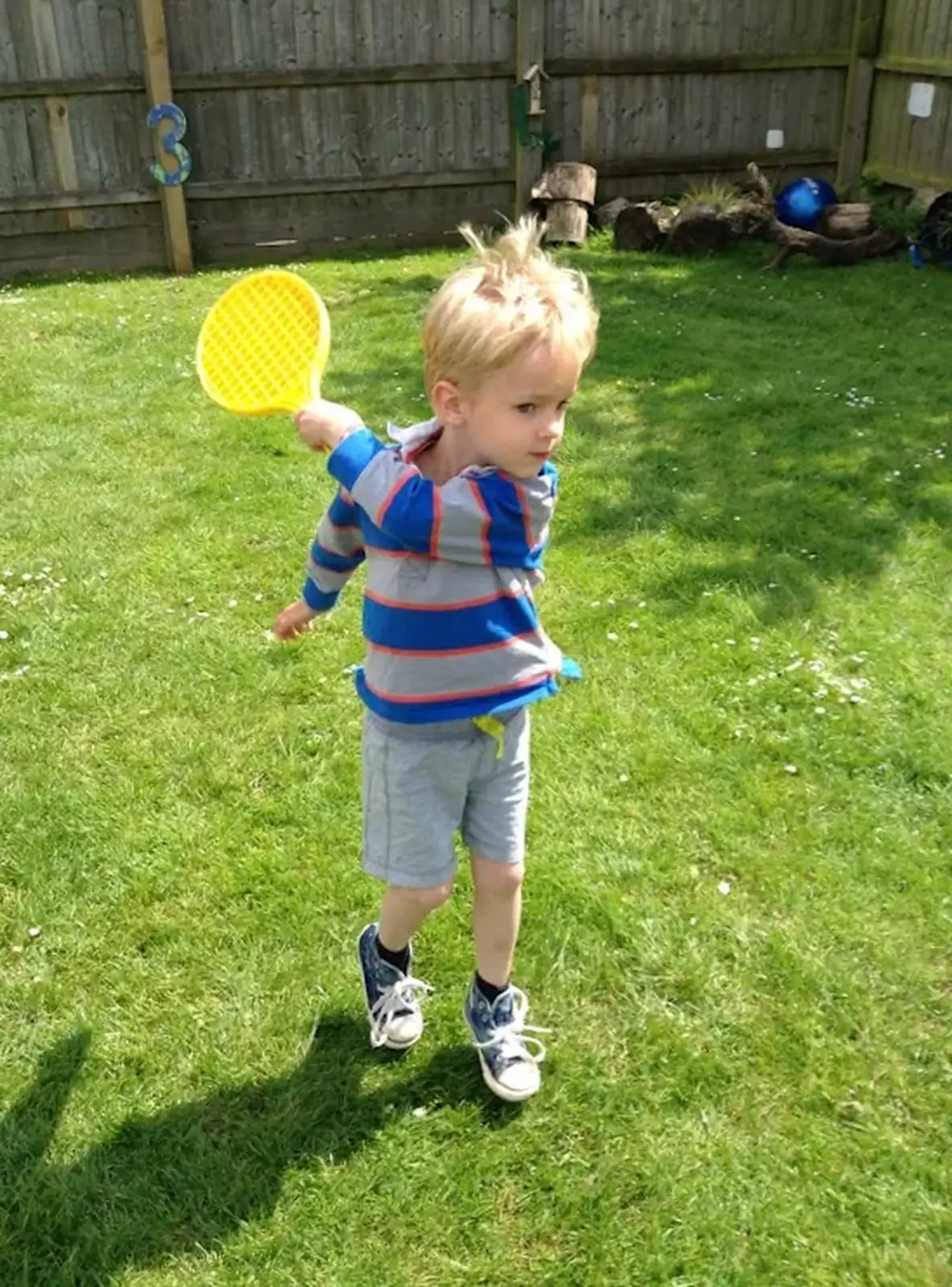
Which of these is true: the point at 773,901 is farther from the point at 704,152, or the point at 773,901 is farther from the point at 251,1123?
the point at 704,152

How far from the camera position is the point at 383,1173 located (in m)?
2.25

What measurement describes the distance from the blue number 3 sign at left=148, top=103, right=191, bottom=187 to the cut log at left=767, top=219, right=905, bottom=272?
452 centimetres

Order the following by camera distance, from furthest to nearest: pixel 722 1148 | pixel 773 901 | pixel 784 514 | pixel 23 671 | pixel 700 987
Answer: pixel 784 514 < pixel 23 671 < pixel 773 901 < pixel 700 987 < pixel 722 1148

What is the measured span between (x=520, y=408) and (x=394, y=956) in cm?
117

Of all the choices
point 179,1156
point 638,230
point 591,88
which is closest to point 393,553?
point 179,1156

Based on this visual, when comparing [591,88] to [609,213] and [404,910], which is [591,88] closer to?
[609,213]

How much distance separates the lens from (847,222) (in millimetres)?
9195

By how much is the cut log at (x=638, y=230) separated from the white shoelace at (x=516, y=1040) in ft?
26.9

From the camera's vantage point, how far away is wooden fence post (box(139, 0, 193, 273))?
9148 millimetres

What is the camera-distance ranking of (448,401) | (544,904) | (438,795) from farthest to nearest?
(544,904), (438,795), (448,401)

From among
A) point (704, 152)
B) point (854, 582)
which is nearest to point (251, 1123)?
point (854, 582)

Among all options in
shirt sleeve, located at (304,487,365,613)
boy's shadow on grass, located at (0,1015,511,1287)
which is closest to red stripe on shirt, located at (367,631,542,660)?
shirt sleeve, located at (304,487,365,613)

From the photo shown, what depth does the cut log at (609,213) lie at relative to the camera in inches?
400

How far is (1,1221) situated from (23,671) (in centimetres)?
207
